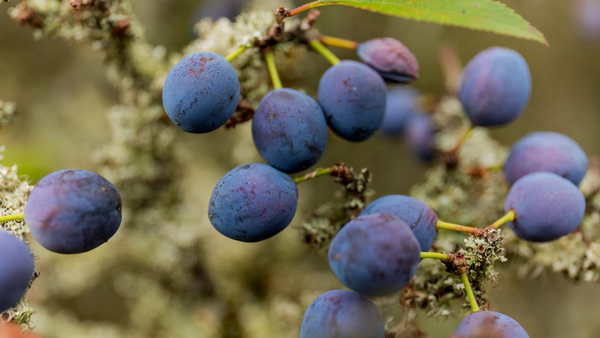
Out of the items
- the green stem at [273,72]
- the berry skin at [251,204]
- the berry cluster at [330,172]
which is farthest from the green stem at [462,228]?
the green stem at [273,72]

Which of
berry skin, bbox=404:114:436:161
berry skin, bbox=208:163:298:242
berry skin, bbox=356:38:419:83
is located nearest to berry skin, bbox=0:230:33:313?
berry skin, bbox=208:163:298:242

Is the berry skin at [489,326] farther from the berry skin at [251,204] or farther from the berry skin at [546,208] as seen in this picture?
the berry skin at [251,204]

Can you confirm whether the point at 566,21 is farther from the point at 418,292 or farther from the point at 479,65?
the point at 418,292

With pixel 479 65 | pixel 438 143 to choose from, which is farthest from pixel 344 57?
pixel 479 65

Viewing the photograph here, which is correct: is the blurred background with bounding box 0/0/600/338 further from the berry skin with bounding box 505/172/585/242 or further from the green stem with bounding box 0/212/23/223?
the green stem with bounding box 0/212/23/223

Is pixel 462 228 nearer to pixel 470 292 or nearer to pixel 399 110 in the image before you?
pixel 470 292

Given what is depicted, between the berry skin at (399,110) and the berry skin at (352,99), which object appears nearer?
the berry skin at (352,99)
